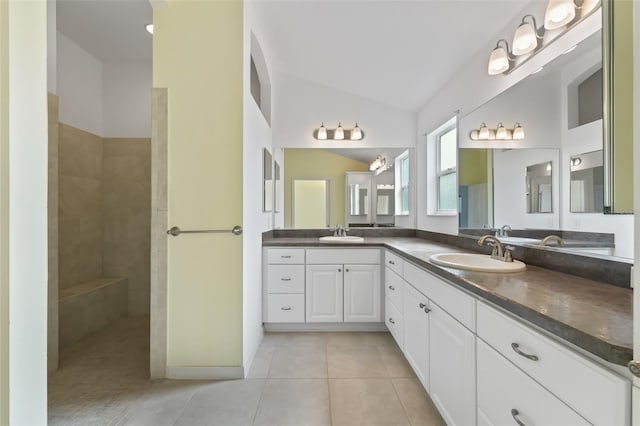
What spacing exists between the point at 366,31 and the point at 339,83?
0.89 meters

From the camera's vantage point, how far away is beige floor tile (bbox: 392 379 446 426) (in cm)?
158

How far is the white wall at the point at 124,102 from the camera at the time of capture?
10.6ft

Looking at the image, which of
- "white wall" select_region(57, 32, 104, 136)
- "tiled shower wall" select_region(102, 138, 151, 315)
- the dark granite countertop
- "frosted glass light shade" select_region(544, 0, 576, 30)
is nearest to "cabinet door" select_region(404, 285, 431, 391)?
the dark granite countertop

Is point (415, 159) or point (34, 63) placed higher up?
point (415, 159)

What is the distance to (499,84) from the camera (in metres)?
1.91

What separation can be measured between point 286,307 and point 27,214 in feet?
7.62

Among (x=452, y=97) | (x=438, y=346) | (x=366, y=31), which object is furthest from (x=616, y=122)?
(x=366, y=31)

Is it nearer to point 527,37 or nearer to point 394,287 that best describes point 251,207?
point 394,287

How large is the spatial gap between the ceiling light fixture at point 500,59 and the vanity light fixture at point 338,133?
1.56 metres

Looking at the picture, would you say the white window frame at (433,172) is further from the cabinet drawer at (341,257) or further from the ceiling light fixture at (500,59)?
the ceiling light fixture at (500,59)

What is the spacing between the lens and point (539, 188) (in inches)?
60.1

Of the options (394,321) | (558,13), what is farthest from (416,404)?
(558,13)

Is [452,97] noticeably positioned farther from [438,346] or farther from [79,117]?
[79,117]

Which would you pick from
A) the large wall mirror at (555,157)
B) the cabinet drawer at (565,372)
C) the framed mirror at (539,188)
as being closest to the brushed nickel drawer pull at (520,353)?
the cabinet drawer at (565,372)
